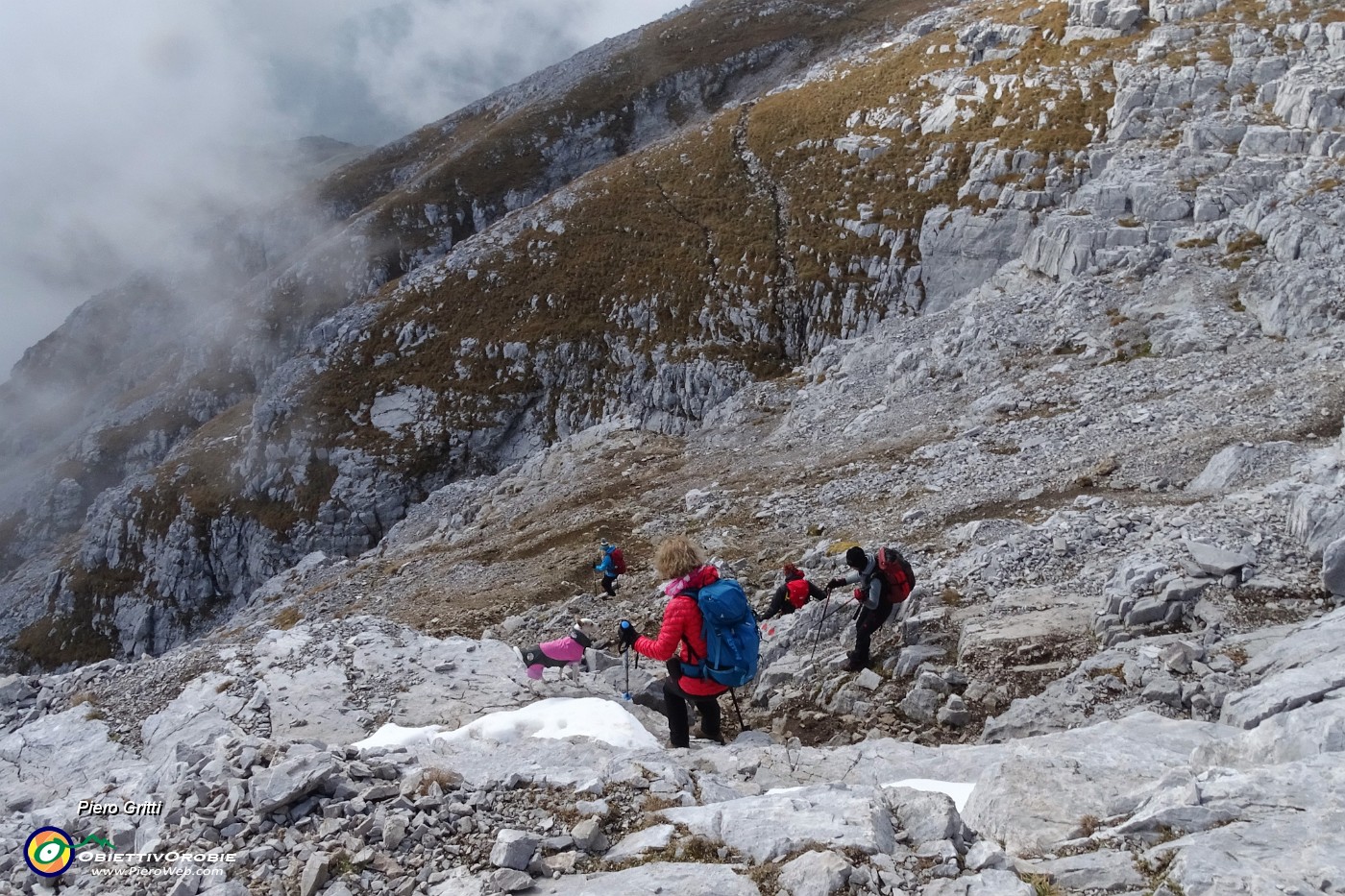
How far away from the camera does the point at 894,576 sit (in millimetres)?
12023

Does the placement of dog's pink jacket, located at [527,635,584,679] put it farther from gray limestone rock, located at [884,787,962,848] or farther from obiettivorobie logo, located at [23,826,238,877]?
gray limestone rock, located at [884,787,962,848]

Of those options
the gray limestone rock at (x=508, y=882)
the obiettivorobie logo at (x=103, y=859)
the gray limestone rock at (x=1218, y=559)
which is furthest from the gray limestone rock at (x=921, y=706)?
the obiettivorobie logo at (x=103, y=859)

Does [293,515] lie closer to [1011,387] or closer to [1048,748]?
[1011,387]

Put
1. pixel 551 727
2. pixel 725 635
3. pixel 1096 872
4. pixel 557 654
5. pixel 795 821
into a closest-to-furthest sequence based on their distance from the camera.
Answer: pixel 1096 872
pixel 795 821
pixel 725 635
pixel 551 727
pixel 557 654

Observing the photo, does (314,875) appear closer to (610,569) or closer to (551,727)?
(551,727)

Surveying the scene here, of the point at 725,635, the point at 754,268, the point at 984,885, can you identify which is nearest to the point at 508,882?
the point at 725,635

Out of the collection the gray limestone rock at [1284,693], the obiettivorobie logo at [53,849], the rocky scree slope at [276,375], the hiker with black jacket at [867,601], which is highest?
the rocky scree slope at [276,375]

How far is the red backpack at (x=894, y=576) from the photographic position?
11945 millimetres

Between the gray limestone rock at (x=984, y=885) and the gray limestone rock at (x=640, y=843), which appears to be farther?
the gray limestone rock at (x=640, y=843)

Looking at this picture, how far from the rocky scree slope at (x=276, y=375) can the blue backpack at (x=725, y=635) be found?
120 feet

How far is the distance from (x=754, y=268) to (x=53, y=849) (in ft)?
159

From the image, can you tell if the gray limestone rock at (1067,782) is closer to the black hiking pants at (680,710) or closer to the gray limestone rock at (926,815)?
the gray limestone rock at (926,815)

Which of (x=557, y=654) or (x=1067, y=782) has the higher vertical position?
(x=557, y=654)

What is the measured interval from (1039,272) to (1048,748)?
1357 inches
